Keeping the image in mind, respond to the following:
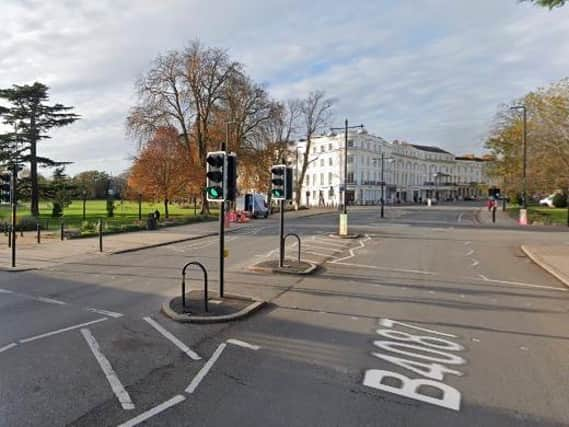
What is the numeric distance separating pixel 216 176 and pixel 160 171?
90.9ft

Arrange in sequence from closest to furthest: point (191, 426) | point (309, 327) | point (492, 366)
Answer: point (191, 426) → point (492, 366) → point (309, 327)

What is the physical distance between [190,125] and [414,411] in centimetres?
4136

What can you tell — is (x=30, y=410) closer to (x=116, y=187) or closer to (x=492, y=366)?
(x=492, y=366)

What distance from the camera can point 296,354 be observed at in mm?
6332

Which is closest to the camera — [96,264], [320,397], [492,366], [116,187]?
[320,397]

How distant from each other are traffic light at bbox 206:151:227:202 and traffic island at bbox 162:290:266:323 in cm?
209

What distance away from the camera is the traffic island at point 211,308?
7975 millimetres

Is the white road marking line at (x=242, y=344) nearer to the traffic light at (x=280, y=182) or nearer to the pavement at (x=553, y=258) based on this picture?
the traffic light at (x=280, y=182)

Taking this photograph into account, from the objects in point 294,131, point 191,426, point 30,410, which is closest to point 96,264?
point 30,410

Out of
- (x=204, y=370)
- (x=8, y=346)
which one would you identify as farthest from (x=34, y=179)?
(x=204, y=370)

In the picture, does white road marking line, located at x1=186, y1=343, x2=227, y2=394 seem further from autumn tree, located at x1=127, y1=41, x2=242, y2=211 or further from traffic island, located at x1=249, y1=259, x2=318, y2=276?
autumn tree, located at x1=127, y1=41, x2=242, y2=211

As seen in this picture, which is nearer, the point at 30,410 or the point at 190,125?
the point at 30,410

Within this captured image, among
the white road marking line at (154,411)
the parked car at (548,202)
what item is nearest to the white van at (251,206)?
the white road marking line at (154,411)

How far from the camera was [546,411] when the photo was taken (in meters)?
4.64
